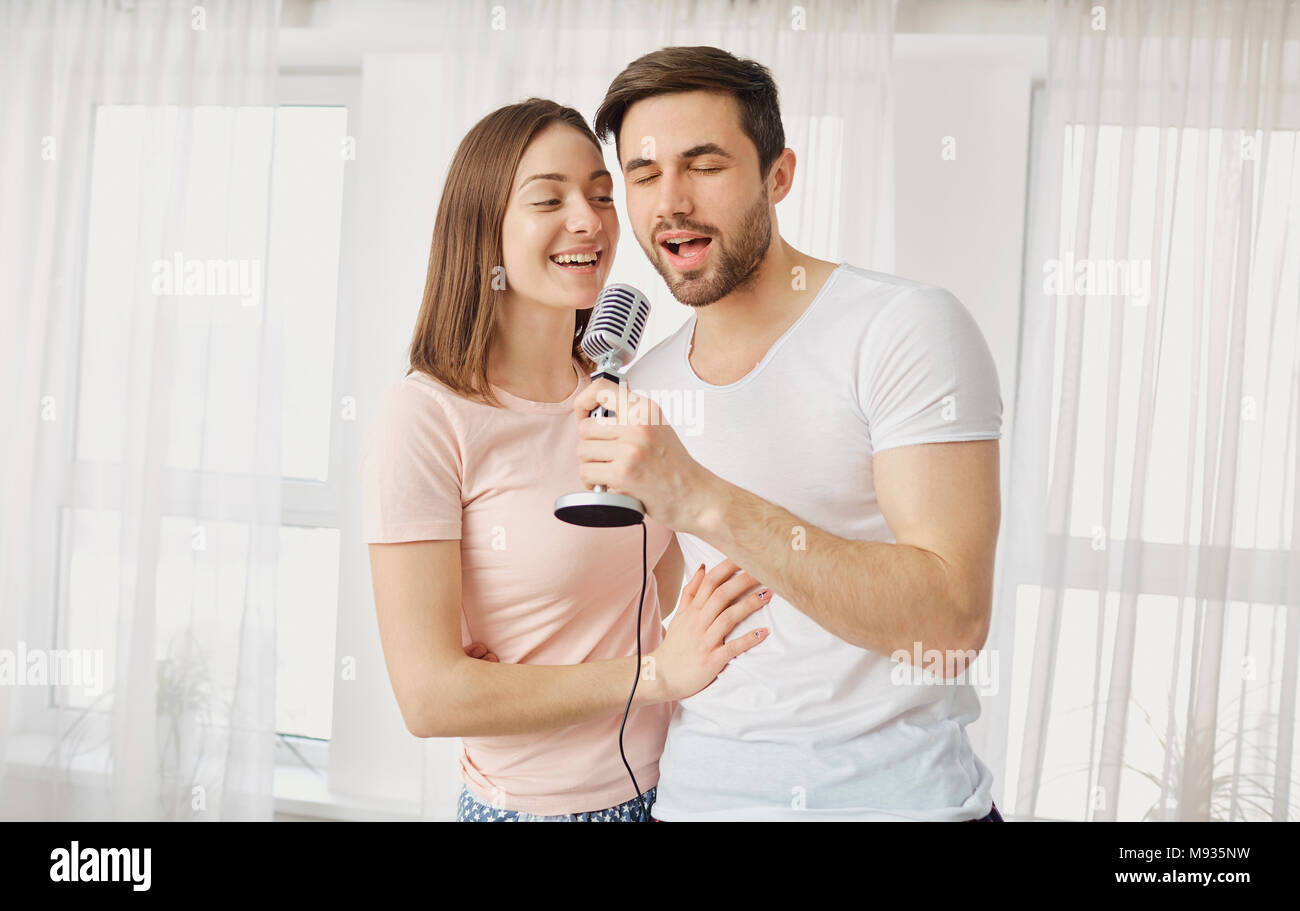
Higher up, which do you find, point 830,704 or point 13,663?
point 830,704

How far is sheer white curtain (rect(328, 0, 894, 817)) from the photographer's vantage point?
9.42ft

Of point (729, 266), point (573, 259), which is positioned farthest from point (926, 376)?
point (573, 259)

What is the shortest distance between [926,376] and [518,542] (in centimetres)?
64

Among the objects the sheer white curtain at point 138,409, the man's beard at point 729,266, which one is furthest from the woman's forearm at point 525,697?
the sheer white curtain at point 138,409

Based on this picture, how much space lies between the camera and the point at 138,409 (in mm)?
3223

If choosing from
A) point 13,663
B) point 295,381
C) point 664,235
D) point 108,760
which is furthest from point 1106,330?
point 13,663

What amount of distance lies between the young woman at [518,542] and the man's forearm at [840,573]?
18 cm

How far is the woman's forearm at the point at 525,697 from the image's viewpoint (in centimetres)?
141

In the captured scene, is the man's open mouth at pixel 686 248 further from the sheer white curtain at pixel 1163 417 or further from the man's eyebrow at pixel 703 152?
the sheer white curtain at pixel 1163 417

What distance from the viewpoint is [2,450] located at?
330 cm

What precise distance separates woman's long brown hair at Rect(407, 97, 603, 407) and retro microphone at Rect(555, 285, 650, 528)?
0.93 feet

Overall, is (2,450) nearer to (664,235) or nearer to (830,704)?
(664,235)

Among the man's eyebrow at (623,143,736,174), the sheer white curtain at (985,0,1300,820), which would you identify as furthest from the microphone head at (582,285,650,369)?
the sheer white curtain at (985,0,1300,820)
